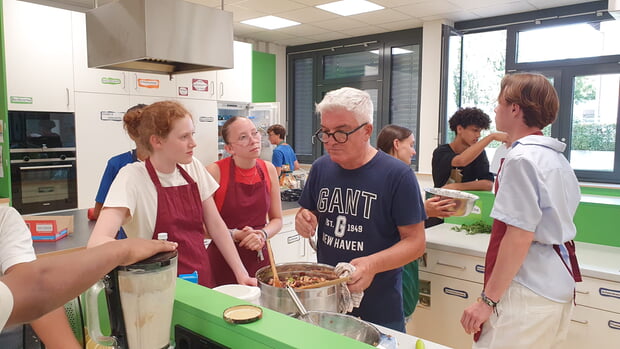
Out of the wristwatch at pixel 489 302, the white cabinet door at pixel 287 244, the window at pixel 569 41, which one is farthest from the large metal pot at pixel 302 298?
the window at pixel 569 41

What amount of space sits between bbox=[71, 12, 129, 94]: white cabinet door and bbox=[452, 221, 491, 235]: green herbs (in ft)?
12.5

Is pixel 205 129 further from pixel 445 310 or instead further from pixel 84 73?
pixel 445 310

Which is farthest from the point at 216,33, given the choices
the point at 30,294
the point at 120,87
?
the point at 120,87

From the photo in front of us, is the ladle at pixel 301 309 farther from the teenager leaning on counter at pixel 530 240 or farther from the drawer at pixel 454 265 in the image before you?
the drawer at pixel 454 265

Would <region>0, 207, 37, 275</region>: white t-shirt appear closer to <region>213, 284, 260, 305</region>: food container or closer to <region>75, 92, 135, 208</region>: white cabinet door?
<region>213, 284, 260, 305</region>: food container

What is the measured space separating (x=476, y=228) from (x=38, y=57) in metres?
4.17

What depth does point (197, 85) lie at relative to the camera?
5582 millimetres

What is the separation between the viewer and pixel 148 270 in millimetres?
777

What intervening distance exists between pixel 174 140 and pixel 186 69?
3.61 ft

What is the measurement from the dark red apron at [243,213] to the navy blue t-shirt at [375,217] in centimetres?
68

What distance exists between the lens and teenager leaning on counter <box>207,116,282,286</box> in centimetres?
220

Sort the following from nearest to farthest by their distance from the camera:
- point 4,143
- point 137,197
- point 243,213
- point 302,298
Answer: point 302,298 → point 137,197 → point 243,213 → point 4,143

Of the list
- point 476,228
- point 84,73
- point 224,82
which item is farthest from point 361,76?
point 476,228

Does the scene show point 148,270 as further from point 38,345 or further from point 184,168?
point 184,168
